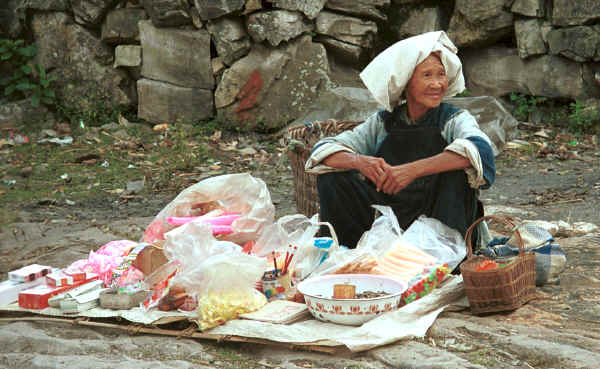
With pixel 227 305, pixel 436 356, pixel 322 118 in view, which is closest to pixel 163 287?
pixel 227 305

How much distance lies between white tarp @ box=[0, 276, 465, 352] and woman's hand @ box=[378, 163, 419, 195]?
0.49 m

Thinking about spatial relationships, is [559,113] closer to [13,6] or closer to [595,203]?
[595,203]

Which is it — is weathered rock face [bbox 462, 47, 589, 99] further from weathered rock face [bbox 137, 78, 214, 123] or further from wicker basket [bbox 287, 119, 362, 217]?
wicker basket [bbox 287, 119, 362, 217]

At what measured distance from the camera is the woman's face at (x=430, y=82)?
2.99 meters

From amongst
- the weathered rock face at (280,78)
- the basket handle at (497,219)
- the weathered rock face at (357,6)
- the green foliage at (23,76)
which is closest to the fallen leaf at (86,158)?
the green foliage at (23,76)

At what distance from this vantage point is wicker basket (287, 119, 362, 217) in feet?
12.2

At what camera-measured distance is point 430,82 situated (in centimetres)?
298

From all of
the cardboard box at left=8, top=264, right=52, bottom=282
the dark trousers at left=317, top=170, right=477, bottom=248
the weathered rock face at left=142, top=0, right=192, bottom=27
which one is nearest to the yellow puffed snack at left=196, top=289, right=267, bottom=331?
the dark trousers at left=317, top=170, right=477, bottom=248

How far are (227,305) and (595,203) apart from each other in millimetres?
3213

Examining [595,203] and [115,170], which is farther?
[115,170]

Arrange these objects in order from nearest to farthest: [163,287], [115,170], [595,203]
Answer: [163,287], [595,203], [115,170]

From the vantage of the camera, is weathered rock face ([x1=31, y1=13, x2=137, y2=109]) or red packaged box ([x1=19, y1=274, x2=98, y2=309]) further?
weathered rock face ([x1=31, y1=13, x2=137, y2=109])

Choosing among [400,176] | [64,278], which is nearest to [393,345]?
[400,176]

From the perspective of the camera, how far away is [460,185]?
287 cm
